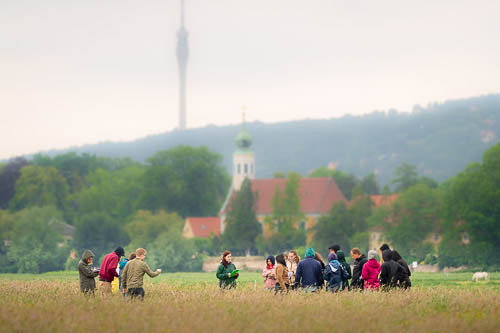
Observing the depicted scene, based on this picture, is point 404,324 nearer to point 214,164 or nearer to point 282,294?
point 282,294

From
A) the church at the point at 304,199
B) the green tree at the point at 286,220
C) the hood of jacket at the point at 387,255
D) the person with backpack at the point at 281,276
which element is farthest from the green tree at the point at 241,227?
the hood of jacket at the point at 387,255

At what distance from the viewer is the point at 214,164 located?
131 meters

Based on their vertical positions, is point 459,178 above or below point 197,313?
above

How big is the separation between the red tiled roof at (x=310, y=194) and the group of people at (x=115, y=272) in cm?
10487

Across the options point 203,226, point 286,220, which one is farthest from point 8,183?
point 286,220

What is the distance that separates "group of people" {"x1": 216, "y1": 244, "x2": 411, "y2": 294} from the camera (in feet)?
78.9

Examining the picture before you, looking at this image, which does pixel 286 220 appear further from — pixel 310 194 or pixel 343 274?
pixel 343 274

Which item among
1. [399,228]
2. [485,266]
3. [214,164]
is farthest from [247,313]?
[214,164]

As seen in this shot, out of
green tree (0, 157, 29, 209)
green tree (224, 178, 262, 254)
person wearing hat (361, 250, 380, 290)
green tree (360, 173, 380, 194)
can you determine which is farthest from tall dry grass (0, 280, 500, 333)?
green tree (360, 173, 380, 194)

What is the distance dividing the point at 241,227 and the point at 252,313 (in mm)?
88272

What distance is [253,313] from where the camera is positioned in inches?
809

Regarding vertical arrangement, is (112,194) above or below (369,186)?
below

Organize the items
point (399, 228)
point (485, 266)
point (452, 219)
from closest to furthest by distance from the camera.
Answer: point (485, 266), point (452, 219), point (399, 228)

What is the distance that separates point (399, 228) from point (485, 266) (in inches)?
717
